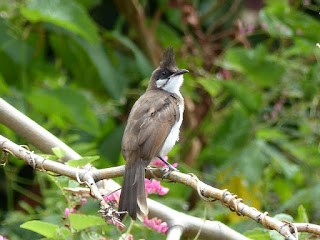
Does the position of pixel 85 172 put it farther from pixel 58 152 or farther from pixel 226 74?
pixel 226 74

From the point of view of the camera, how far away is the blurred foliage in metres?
3.40

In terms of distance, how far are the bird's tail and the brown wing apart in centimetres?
14

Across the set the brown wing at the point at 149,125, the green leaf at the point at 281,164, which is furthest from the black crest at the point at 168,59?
the green leaf at the point at 281,164

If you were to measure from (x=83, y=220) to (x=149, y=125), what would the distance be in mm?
685

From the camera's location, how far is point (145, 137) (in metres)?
2.43

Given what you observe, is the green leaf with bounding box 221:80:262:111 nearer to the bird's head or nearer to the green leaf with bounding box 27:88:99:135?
the bird's head

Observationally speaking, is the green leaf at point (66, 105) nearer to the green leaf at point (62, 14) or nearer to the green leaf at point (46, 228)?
the green leaf at point (62, 14)

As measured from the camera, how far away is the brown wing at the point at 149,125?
238 centimetres

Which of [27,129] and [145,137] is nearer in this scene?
[27,129]

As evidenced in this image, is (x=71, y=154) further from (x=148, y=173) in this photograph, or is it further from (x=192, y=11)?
(x=192, y=11)

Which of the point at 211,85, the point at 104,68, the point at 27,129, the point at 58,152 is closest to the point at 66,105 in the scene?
the point at 104,68

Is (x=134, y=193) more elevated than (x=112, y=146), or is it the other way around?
(x=134, y=193)

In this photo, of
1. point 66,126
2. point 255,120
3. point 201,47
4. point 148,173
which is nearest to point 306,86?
point 255,120

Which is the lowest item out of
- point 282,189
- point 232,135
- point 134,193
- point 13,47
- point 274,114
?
point 282,189
